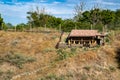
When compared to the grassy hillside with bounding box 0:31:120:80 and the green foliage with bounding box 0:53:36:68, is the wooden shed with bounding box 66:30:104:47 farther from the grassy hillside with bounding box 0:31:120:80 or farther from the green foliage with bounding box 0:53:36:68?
the green foliage with bounding box 0:53:36:68

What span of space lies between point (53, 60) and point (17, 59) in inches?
188

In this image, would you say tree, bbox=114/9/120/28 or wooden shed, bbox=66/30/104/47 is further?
tree, bbox=114/9/120/28

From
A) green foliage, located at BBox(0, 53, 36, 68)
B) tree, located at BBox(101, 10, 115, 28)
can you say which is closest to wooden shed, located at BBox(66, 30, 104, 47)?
green foliage, located at BBox(0, 53, 36, 68)

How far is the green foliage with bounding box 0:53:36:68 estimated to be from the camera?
42.7 m

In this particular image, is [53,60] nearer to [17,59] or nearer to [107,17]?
[17,59]

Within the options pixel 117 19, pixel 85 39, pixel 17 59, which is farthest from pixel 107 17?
pixel 17 59

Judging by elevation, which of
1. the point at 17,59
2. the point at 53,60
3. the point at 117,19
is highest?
the point at 117,19

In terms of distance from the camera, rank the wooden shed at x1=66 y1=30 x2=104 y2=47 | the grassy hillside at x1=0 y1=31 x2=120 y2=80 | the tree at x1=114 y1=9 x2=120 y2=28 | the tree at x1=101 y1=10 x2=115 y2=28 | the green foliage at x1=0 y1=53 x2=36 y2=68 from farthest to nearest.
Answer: the tree at x1=101 y1=10 x2=115 y2=28 < the tree at x1=114 y1=9 x2=120 y2=28 < the wooden shed at x1=66 y1=30 x2=104 y2=47 < the green foliage at x1=0 y1=53 x2=36 y2=68 < the grassy hillside at x1=0 y1=31 x2=120 y2=80

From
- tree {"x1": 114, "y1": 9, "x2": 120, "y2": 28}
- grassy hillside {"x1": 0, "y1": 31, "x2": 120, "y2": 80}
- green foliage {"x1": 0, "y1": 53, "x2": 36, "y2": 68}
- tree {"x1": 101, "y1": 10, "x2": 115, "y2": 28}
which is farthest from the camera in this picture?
tree {"x1": 101, "y1": 10, "x2": 115, "y2": 28}

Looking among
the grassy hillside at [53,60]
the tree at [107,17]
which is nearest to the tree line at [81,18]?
the tree at [107,17]

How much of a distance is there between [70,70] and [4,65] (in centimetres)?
901

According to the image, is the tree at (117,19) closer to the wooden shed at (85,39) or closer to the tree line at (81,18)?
the tree line at (81,18)

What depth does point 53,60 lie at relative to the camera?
43.1 m

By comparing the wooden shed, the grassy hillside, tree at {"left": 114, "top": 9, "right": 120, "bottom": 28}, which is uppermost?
tree at {"left": 114, "top": 9, "right": 120, "bottom": 28}
